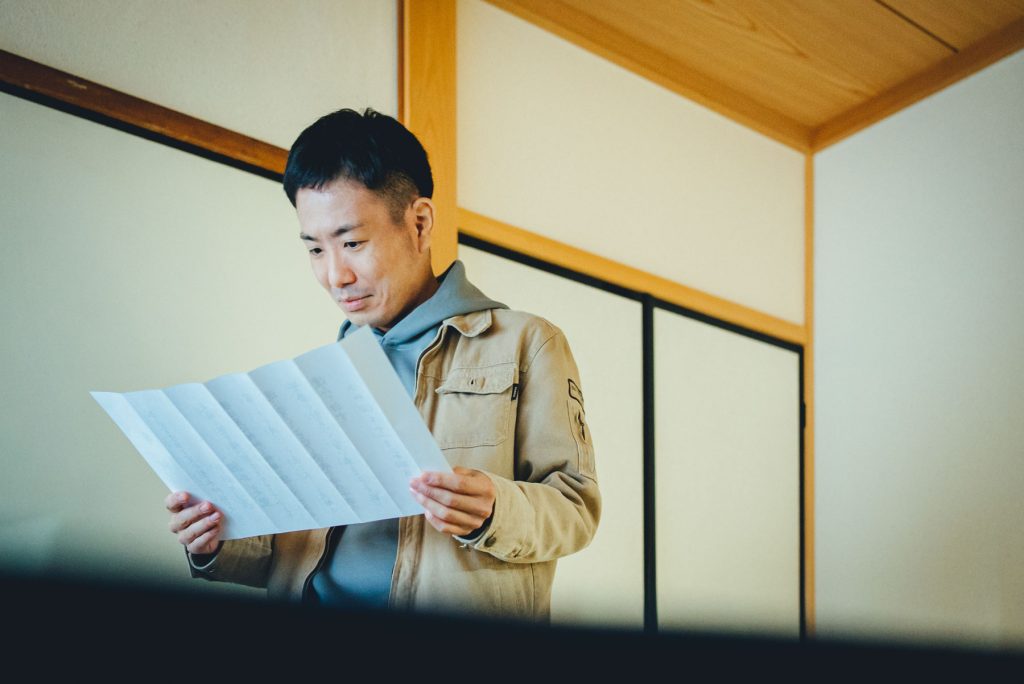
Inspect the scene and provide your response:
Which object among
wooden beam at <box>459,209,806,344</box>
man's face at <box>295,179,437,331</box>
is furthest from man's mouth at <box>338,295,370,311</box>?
wooden beam at <box>459,209,806,344</box>

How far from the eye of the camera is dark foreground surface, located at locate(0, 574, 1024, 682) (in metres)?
0.18

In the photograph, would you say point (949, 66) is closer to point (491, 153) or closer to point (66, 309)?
point (491, 153)

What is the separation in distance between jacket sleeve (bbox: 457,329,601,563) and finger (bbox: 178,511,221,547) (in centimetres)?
29

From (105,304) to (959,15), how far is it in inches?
89.0

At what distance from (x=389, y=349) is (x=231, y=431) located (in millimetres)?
254

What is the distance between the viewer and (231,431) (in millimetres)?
893

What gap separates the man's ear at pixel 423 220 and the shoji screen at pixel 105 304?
0.66 m

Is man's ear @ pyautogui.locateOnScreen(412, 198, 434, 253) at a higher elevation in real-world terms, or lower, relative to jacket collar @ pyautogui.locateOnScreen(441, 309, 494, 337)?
higher

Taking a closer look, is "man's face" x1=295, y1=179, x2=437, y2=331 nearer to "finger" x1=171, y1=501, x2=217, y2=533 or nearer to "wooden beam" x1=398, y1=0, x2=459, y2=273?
"finger" x1=171, y1=501, x2=217, y2=533

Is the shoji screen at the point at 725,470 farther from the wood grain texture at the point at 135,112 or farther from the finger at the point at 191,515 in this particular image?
the finger at the point at 191,515

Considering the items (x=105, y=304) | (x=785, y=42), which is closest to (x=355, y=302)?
(x=105, y=304)

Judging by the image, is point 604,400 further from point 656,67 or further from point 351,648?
point 351,648

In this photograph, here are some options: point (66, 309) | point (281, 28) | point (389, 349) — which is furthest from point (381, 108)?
point (389, 349)

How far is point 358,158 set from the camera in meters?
→ 1.09
